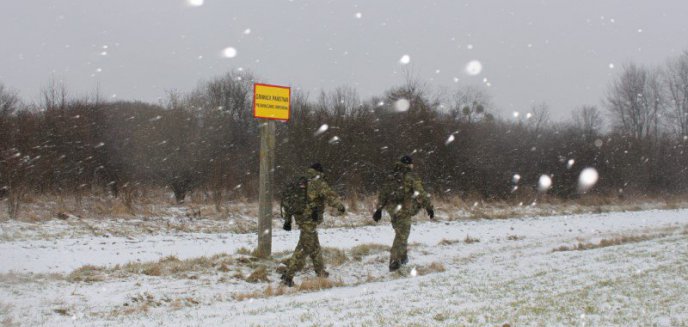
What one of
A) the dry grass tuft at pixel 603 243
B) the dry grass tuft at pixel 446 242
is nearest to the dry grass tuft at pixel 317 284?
the dry grass tuft at pixel 446 242

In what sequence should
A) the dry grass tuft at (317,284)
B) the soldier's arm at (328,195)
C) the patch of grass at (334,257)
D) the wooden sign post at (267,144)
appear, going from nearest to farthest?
the dry grass tuft at (317,284), the soldier's arm at (328,195), the wooden sign post at (267,144), the patch of grass at (334,257)

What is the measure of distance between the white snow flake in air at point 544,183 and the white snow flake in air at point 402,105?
406 inches

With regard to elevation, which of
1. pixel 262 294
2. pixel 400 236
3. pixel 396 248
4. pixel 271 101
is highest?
pixel 271 101

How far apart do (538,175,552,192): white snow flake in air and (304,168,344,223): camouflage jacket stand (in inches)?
1135

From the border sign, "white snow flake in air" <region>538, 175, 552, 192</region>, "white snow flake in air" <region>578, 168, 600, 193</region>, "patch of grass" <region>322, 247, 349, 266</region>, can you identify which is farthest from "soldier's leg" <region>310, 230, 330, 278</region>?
Result: "white snow flake in air" <region>578, 168, 600, 193</region>

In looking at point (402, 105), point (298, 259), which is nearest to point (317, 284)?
point (298, 259)

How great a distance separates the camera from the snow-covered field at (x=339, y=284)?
617 centimetres

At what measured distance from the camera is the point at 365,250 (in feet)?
39.3

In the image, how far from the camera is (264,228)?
10688 mm

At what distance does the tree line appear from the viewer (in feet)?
69.7

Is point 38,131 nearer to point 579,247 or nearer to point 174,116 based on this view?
point 174,116

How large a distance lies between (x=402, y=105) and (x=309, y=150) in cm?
860

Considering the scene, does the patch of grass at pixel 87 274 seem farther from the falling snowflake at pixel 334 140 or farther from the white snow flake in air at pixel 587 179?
the white snow flake in air at pixel 587 179

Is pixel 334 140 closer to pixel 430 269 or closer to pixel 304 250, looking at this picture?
pixel 430 269
